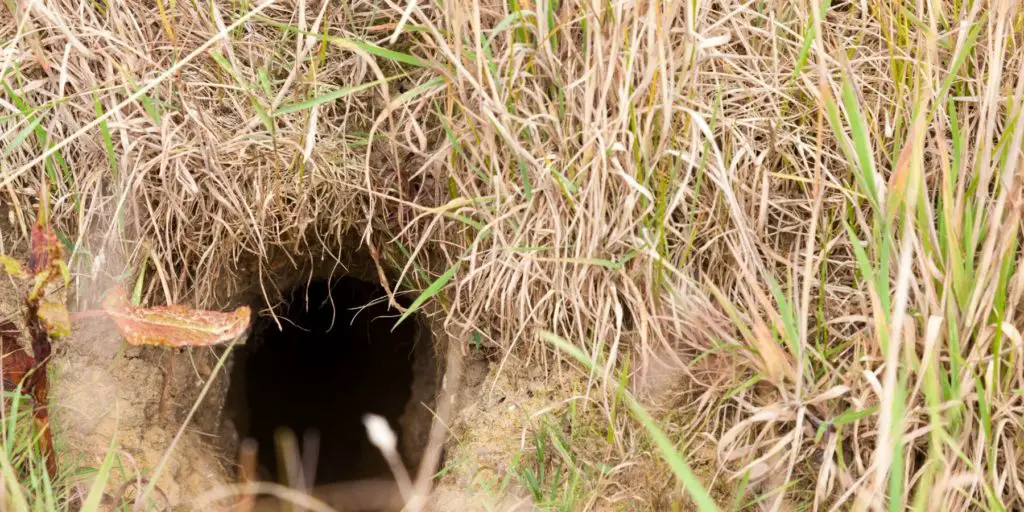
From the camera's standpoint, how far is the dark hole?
11.0 ft

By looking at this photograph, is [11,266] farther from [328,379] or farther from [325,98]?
[328,379]

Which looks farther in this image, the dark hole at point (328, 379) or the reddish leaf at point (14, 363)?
the dark hole at point (328, 379)

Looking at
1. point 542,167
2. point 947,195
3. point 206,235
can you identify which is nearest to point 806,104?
point 947,195

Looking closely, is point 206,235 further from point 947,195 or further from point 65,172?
point 947,195

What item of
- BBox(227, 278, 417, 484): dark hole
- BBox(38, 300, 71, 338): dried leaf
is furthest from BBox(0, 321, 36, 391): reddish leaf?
BBox(227, 278, 417, 484): dark hole

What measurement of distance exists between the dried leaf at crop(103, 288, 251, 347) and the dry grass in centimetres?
30

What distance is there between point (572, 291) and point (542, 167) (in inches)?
10.6

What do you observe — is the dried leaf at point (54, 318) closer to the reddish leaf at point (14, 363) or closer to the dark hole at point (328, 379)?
the reddish leaf at point (14, 363)

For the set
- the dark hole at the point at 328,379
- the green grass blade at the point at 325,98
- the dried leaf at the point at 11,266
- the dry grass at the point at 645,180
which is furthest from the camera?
the dark hole at the point at 328,379

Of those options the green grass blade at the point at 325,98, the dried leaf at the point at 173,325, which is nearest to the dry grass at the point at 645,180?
the green grass blade at the point at 325,98

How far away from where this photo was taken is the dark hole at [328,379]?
11.0 feet

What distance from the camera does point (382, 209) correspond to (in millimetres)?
2035

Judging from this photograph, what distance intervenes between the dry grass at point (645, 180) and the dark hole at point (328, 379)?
→ 125 cm

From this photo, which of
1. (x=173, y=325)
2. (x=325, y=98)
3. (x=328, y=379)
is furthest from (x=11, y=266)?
(x=328, y=379)
